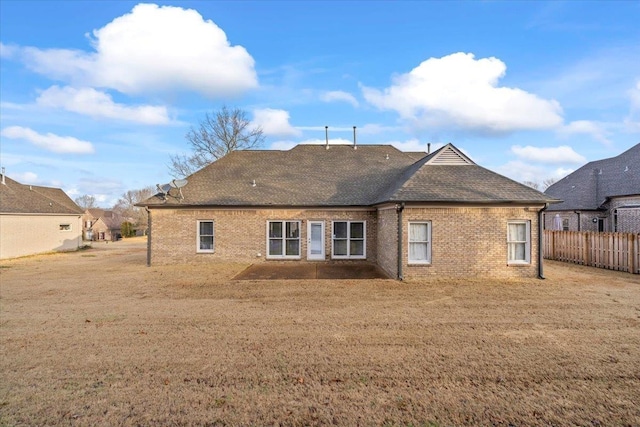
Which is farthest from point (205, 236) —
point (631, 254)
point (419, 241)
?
point (631, 254)

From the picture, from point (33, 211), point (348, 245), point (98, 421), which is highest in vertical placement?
point (33, 211)

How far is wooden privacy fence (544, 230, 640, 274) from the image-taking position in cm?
1350

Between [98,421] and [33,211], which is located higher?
[33,211]

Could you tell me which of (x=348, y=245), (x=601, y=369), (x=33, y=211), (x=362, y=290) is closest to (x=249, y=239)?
(x=348, y=245)

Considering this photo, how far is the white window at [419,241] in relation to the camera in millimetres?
12398

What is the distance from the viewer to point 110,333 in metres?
6.55

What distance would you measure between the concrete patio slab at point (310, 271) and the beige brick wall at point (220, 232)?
40.2 inches

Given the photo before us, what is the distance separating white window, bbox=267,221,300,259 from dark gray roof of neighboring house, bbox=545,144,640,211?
20.4 m

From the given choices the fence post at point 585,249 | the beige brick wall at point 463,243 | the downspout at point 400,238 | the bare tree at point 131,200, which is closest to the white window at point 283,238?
the downspout at point 400,238

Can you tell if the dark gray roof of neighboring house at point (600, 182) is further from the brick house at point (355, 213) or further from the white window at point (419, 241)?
the white window at point (419, 241)

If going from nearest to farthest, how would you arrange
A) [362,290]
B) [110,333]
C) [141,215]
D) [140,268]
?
1. [110,333]
2. [362,290]
3. [140,268]
4. [141,215]

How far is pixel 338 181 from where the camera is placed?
17438 millimetres

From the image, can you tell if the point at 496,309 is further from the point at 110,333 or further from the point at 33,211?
the point at 33,211

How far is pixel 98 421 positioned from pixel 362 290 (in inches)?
300
